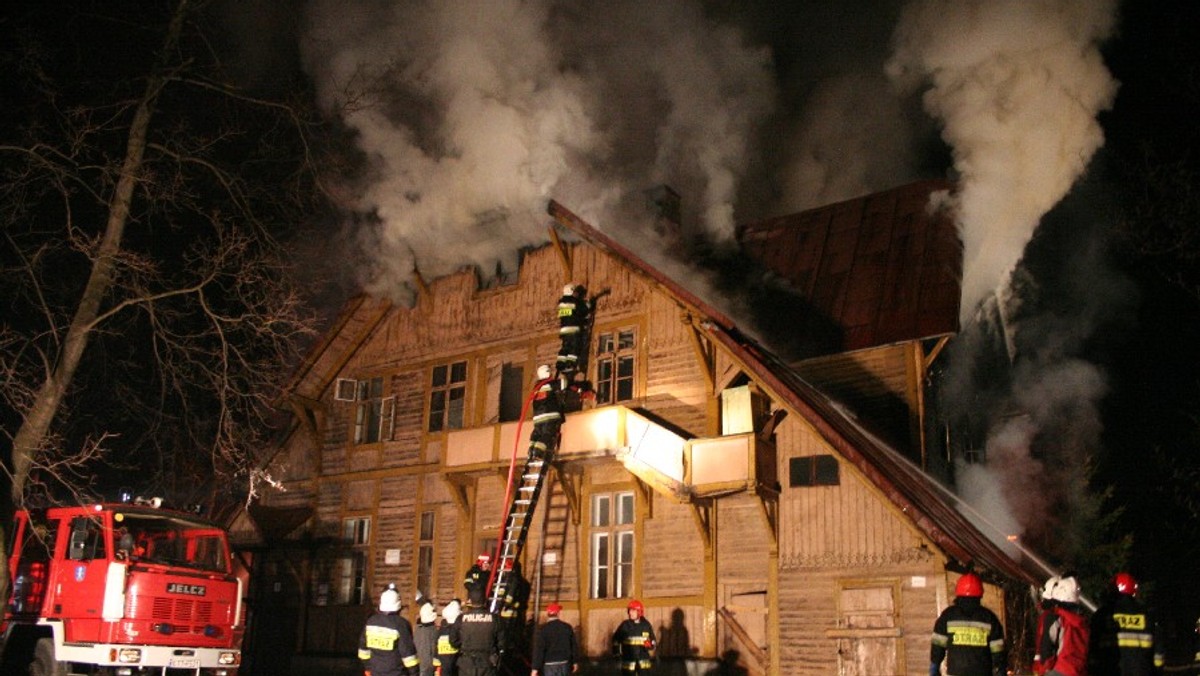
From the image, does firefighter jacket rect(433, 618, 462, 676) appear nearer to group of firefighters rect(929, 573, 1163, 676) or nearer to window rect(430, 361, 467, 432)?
group of firefighters rect(929, 573, 1163, 676)

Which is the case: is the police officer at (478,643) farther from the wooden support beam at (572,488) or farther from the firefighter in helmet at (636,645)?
the wooden support beam at (572,488)

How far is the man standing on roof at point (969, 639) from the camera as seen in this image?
8531 millimetres

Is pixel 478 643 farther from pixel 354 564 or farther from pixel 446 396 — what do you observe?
pixel 354 564

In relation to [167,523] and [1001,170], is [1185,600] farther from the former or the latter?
[167,523]

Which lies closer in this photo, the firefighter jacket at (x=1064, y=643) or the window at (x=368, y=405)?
the firefighter jacket at (x=1064, y=643)

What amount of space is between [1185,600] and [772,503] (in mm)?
12967

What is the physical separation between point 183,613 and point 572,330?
8.02 metres

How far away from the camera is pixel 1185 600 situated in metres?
22.9

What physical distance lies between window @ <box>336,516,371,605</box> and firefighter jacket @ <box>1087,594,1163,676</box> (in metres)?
15.1

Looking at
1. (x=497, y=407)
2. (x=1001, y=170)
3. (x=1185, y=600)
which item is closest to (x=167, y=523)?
(x=497, y=407)

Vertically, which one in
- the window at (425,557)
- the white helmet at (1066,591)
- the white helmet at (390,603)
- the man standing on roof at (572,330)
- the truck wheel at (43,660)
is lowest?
the truck wheel at (43,660)

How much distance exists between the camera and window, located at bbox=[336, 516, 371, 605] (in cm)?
2103

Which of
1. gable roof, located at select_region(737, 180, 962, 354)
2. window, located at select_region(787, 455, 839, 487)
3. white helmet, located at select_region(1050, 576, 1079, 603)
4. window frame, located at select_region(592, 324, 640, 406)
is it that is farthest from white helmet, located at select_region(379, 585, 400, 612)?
gable roof, located at select_region(737, 180, 962, 354)

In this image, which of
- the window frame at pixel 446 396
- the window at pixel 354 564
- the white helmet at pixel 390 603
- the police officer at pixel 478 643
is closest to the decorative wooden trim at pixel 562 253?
the window frame at pixel 446 396
